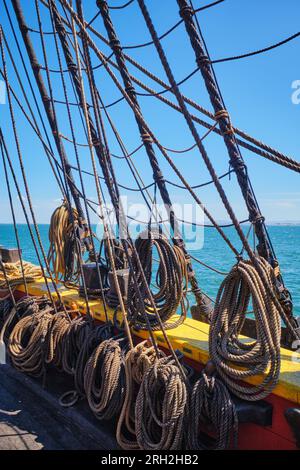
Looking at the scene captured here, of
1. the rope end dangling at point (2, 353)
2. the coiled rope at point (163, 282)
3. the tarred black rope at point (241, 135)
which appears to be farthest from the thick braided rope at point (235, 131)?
the rope end dangling at point (2, 353)

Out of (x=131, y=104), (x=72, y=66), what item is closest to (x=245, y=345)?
(x=131, y=104)

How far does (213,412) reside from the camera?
1.96 m

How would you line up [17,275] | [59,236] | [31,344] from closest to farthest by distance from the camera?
1. [31,344]
2. [59,236]
3. [17,275]

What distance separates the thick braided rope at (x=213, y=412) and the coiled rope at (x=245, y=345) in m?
0.10

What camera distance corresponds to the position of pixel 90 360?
265 cm

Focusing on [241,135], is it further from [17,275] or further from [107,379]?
[17,275]

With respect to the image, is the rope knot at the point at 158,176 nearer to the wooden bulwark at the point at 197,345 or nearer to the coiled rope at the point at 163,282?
the coiled rope at the point at 163,282

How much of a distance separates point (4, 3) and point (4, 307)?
3680 mm

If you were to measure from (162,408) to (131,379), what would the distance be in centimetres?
37

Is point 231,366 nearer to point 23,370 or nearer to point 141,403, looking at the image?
point 141,403

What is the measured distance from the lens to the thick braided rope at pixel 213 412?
6.24 ft

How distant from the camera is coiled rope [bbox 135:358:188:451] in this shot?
1.99 meters

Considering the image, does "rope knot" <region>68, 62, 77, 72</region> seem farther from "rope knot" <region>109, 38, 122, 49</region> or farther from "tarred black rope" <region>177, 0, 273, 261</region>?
"tarred black rope" <region>177, 0, 273, 261</region>

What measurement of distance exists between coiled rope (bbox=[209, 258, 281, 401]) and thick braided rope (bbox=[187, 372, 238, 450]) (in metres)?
0.10
